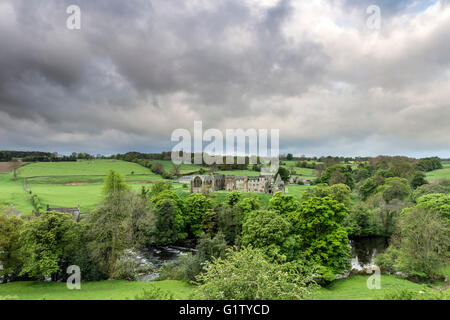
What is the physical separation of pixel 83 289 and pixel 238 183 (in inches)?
2280

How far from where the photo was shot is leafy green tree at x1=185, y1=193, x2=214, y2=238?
4291cm

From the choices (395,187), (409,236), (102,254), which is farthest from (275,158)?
(102,254)

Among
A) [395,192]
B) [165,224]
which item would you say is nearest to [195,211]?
[165,224]

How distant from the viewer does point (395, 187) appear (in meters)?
49.0

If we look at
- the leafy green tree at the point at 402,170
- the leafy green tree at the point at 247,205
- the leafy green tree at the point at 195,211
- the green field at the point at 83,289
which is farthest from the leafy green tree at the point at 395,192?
the green field at the point at 83,289

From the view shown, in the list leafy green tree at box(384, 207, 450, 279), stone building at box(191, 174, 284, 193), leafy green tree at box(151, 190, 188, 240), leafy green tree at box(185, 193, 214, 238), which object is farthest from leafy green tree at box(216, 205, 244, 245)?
stone building at box(191, 174, 284, 193)

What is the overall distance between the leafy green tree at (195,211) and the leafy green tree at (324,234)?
916 inches

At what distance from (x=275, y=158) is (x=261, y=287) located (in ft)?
324

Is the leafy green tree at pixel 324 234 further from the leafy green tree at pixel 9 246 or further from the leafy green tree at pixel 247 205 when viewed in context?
the leafy green tree at pixel 9 246

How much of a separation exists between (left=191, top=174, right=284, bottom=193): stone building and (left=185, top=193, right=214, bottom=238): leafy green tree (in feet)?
60.0

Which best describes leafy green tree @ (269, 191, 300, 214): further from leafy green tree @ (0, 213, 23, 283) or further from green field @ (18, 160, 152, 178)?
green field @ (18, 160, 152, 178)

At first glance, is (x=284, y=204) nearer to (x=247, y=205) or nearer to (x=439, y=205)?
(x=247, y=205)
